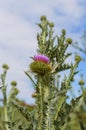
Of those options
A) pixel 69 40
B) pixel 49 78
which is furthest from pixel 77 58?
pixel 49 78

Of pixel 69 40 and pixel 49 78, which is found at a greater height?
pixel 69 40

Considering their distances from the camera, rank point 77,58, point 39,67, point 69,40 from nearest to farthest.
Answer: point 39,67
point 77,58
point 69,40

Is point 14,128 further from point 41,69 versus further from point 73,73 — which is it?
point 73,73

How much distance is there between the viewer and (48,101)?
2986 mm

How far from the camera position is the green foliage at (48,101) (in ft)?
7.08

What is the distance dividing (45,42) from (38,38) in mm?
142

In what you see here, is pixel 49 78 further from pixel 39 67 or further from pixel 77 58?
pixel 77 58

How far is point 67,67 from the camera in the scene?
15.7ft

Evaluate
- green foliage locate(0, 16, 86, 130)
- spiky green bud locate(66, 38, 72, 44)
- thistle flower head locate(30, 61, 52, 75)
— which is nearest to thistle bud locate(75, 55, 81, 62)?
green foliage locate(0, 16, 86, 130)

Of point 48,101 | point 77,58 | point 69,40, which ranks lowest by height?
point 48,101

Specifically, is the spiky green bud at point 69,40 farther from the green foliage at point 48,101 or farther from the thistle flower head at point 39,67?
the thistle flower head at point 39,67

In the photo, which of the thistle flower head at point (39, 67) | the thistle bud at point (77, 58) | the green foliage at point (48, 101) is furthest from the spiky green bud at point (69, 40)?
the thistle flower head at point (39, 67)

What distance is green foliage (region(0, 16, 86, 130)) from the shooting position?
2.16 m

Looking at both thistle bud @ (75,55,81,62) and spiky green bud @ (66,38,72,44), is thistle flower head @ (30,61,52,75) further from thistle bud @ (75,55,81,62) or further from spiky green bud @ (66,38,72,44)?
spiky green bud @ (66,38,72,44)
